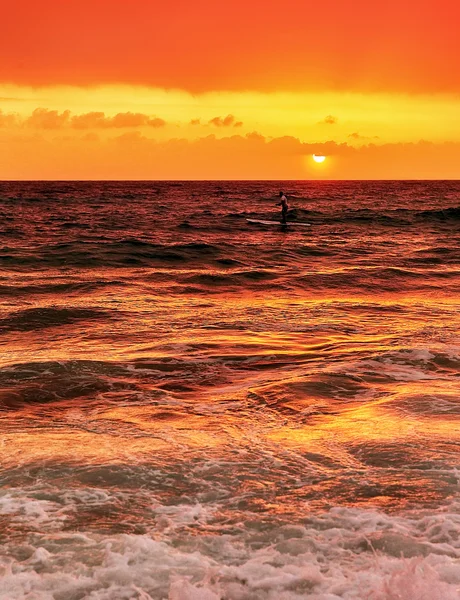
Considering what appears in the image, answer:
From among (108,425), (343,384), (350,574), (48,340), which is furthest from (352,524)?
(48,340)

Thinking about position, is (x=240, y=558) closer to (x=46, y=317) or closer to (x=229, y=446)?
(x=229, y=446)

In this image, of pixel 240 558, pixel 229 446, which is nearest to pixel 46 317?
pixel 229 446

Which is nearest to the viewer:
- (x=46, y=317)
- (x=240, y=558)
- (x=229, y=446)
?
(x=240, y=558)

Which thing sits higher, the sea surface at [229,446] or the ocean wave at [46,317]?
the ocean wave at [46,317]

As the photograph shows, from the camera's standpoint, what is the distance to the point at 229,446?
6672mm

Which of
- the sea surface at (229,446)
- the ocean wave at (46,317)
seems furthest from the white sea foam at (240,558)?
the ocean wave at (46,317)

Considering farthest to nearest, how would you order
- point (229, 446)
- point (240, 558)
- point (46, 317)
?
point (46, 317), point (229, 446), point (240, 558)

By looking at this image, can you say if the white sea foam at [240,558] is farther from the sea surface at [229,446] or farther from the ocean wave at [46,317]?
the ocean wave at [46,317]

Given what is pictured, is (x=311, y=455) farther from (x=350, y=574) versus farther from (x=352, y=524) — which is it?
(x=350, y=574)

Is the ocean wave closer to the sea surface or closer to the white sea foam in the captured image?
the sea surface

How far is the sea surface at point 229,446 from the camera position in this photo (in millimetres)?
4391

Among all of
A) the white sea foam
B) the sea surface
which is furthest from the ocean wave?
the white sea foam

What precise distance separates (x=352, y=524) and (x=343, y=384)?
4.19 m

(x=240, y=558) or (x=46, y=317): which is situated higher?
(x=46, y=317)
